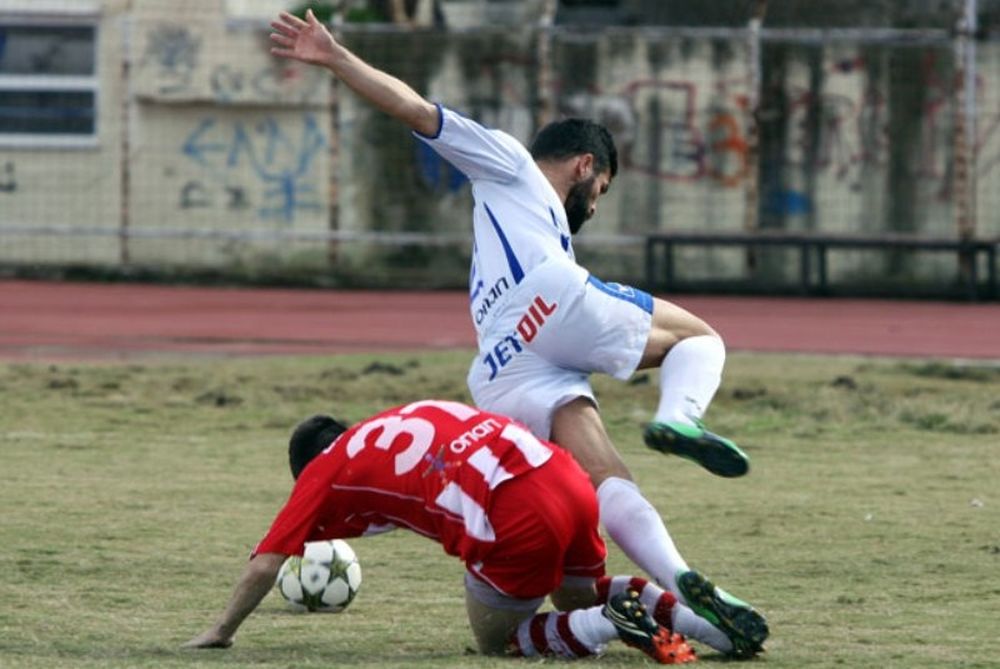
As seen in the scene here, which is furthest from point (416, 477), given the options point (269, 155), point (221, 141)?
point (221, 141)

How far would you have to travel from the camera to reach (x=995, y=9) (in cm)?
2245

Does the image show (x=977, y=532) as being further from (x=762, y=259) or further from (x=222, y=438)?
(x=762, y=259)

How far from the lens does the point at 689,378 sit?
6715 mm

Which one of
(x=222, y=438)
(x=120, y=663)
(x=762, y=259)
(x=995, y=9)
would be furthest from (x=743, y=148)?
(x=120, y=663)

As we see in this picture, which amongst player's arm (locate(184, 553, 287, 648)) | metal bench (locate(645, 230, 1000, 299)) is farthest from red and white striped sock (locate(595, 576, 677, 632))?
metal bench (locate(645, 230, 1000, 299))

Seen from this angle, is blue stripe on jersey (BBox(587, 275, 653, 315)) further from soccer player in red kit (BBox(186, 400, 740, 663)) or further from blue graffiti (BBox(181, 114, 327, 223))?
blue graffiti (BBox(181, 114, 327, 223))

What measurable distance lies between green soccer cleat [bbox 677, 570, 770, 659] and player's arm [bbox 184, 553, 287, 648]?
1197 millimetres

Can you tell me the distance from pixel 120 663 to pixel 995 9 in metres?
18.2

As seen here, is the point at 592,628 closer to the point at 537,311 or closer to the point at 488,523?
the point at 488,523

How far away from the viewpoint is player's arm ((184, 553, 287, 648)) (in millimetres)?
6258

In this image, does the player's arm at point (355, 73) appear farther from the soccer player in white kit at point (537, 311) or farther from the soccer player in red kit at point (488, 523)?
the soccer player in red kit at point (488, 523)

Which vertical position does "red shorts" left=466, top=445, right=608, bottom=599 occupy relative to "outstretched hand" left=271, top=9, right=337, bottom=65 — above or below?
below

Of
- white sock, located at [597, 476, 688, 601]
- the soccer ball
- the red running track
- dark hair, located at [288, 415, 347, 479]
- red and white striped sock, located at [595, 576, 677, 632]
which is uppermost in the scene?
dark hair, located at [288, 415, 347, 479]

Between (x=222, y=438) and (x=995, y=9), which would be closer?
(x=222, y=438)
